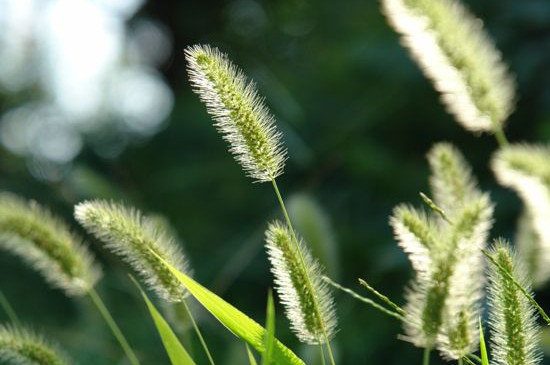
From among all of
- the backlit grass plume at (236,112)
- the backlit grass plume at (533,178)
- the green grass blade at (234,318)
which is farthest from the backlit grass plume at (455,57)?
the green grass blade at (234,318)

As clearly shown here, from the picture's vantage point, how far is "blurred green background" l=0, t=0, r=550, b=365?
6.99 feet

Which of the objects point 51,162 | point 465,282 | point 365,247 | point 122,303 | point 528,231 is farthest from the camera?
point 51,162

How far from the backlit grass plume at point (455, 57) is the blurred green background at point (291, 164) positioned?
0.43m

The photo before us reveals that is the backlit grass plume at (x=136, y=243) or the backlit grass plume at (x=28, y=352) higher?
the backlit grass plume at (x=136, y=243)

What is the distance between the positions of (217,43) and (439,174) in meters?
2.85

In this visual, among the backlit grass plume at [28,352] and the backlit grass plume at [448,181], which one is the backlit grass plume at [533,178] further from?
the backlit grass plume at [28,352]

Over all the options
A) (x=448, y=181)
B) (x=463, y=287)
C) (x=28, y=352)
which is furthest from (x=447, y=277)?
(x=28, y=352)

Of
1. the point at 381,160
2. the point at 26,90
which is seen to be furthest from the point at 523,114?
the point at 26,90

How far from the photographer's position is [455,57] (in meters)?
1.06

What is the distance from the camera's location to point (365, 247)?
2.38 meters

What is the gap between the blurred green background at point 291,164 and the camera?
213cm

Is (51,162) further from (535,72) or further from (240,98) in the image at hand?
(240,98)

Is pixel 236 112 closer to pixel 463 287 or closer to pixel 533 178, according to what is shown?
pixel 463 287

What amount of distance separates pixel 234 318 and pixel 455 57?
45cm
